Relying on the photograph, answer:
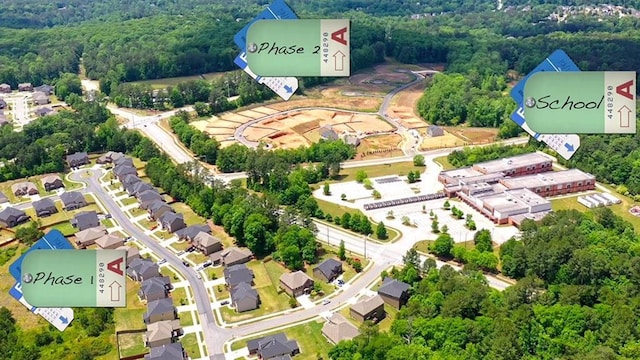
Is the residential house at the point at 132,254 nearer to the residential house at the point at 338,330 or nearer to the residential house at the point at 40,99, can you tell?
the residential house at the point at 338,330

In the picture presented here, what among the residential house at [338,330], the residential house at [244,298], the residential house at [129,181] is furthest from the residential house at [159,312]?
the residential house at [129,181]

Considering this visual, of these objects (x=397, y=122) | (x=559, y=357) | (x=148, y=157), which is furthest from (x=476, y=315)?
(x=397, y=122)

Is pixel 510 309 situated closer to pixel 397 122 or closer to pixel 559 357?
pixel 559 357

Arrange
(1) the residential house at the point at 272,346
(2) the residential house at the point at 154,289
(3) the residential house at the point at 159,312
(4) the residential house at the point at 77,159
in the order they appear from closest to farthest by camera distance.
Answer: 1. (1) the residential house at the point at 272,346
2. (3) the residential house at the point at 159,312
3. (2) the residential house at the point at 154,289
4. (4) the residential house at the point at 77,159

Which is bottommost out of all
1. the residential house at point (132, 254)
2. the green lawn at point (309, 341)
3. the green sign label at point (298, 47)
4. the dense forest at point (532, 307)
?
the green lawn at point (309, 341)

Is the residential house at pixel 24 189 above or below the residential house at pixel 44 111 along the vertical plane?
below

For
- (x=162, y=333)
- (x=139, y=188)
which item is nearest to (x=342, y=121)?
(x=139, y=188)
